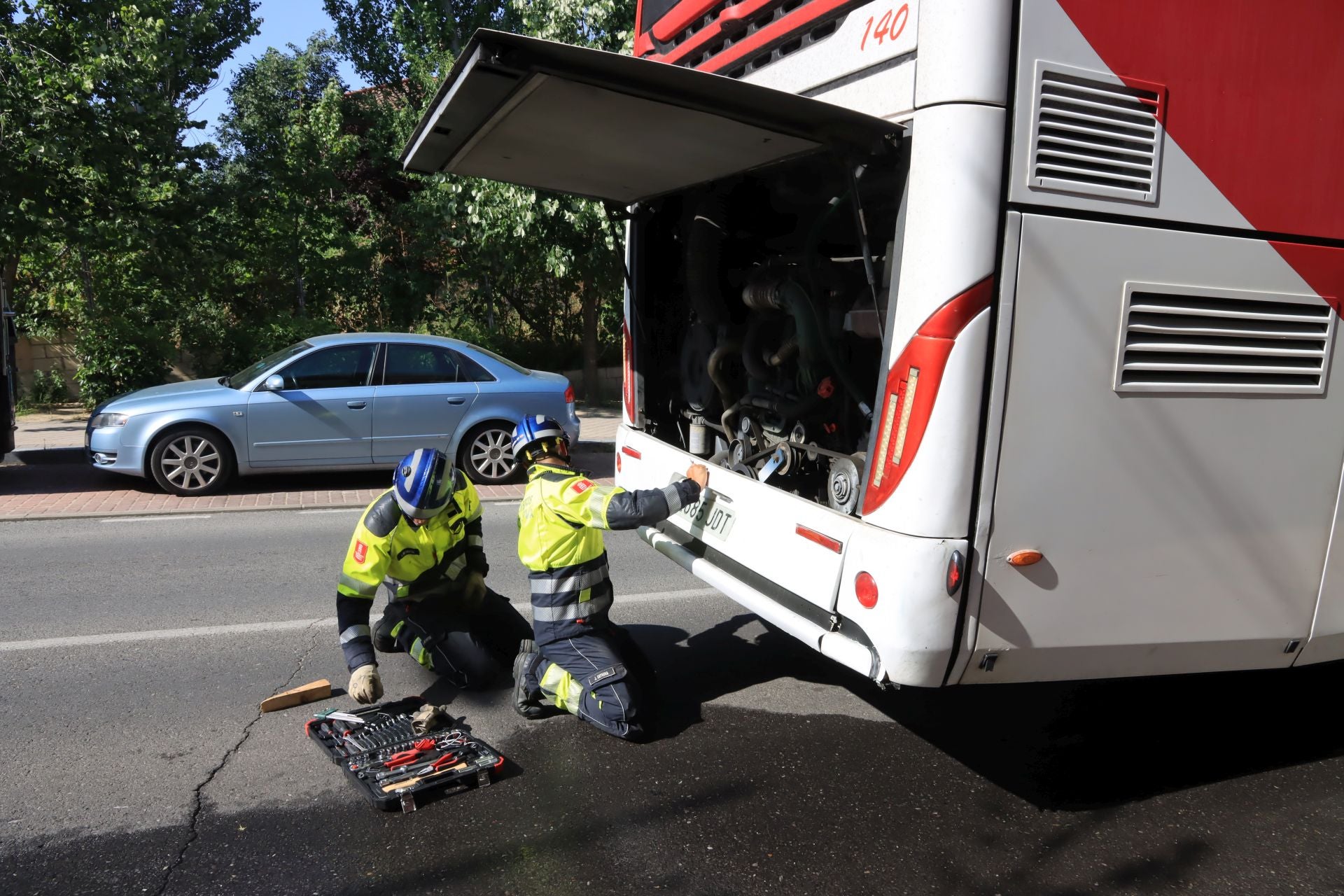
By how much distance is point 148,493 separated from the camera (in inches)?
371

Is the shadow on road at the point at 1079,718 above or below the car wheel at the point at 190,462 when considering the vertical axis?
below

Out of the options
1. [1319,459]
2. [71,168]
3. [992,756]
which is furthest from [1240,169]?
[71,168]

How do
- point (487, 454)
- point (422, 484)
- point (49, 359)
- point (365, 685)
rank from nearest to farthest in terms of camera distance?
point (365, 685) < point (422, 484) < point (487, 454) < point (49, 359)

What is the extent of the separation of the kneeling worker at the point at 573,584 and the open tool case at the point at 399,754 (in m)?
0.41

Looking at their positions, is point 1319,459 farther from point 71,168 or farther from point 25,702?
point 71,168

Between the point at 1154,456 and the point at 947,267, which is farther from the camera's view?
the point at 1154,456

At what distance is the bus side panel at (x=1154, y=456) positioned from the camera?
129 inches

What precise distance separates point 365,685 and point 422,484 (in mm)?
845

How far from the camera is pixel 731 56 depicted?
14.8 feet

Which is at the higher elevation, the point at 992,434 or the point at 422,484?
A: the point at 992,434

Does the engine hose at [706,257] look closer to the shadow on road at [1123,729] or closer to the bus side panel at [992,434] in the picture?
the shadow on road at [1123,729]

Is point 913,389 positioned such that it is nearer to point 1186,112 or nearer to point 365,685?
point 1186,112

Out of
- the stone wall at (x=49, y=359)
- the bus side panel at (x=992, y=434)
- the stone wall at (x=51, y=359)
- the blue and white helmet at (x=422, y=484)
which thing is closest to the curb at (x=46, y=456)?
the stone wall at (x=51, y=359)

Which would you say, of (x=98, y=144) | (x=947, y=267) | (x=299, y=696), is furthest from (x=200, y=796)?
(x=98, y=144)
